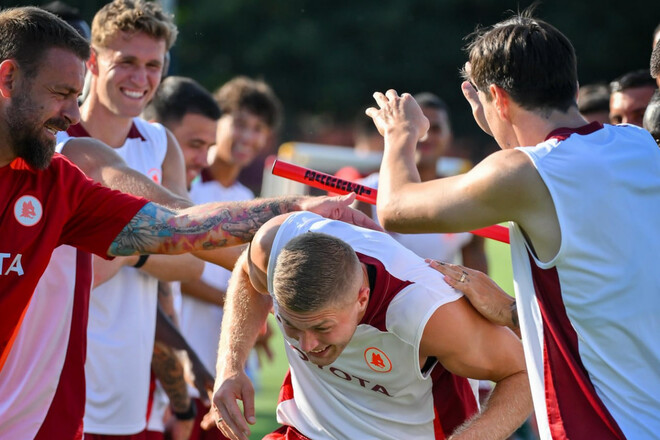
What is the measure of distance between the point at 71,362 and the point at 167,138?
1.91 metres

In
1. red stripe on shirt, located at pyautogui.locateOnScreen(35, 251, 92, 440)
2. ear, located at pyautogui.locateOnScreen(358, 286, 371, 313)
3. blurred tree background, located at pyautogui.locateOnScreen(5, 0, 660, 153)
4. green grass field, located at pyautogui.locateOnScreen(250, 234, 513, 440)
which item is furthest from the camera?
blurred tree background, located at pyautogui.locateOnScreen(5, 0, 660, 153)

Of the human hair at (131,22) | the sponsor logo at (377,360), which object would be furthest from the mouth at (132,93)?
the sponsor logo at (377,360)

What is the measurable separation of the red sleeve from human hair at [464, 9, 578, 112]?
1.47 meters

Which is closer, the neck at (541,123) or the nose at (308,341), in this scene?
the neck at (541,123)

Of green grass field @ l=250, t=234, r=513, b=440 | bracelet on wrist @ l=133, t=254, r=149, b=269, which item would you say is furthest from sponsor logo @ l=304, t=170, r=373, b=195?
green grass field @ l=250, t=234, r=513, b=440

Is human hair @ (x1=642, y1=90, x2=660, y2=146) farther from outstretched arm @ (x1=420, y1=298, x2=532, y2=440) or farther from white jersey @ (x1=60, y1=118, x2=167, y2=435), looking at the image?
white jersey @ (x1=60, y1=118, x2=167, y2=435)

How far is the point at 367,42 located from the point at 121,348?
28.6m

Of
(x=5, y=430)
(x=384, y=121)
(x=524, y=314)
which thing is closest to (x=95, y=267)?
(x=5, y=430)

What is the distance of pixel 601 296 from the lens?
9.77 feet

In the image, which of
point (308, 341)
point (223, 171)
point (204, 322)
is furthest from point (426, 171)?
point (308, 341)

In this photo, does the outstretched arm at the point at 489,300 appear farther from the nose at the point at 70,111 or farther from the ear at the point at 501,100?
the nose at the point at 70,111

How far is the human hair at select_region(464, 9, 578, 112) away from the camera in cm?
321

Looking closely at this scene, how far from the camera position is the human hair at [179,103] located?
6723 millimetres

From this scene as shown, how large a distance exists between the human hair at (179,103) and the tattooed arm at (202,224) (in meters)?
2.95
